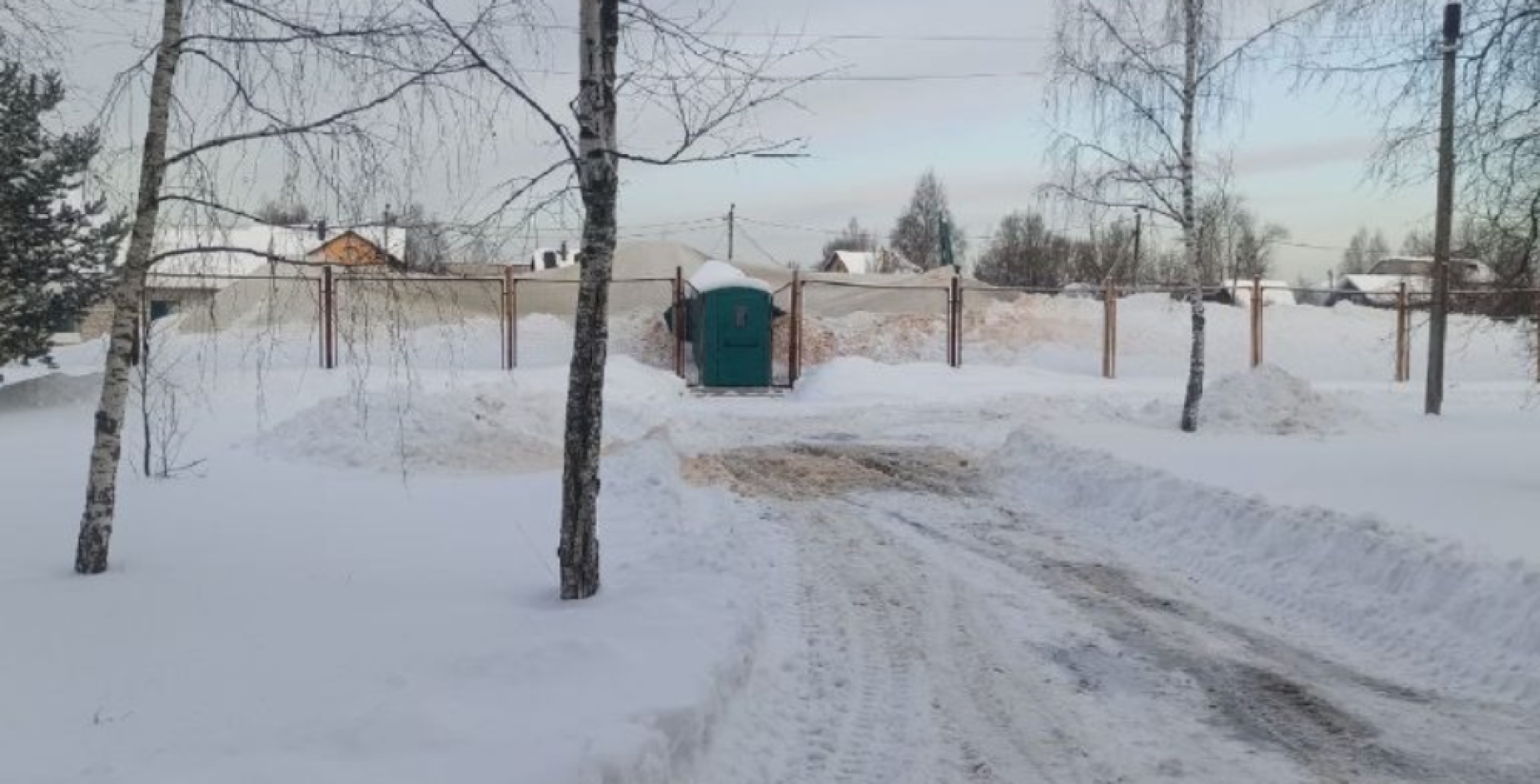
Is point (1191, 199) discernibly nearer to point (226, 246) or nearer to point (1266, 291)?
point (226, 246)

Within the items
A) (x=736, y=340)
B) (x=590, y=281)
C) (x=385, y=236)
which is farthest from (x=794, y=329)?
(x=590, y=281)

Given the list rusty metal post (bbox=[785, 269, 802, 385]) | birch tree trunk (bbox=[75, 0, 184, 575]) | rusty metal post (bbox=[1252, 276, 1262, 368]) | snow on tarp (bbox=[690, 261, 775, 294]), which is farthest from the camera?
rusty metal post (bbox=[1252, 276, 1262, 368])

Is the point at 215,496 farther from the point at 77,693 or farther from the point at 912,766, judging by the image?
the point at 912,766

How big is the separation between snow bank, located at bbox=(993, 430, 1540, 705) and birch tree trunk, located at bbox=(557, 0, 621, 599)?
401cm

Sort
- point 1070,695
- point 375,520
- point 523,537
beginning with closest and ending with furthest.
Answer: point 1070,695
point 523,537
point 375,520

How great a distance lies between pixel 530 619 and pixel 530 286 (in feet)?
82.6

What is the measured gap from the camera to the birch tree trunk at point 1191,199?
1544 centimetres

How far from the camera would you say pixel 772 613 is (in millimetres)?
6961

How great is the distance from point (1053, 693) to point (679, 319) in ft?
69.8

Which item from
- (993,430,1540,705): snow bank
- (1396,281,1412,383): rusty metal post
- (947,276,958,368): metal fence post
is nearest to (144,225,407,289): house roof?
(993,430,1540,705): snow bank

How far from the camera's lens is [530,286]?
99.6ft

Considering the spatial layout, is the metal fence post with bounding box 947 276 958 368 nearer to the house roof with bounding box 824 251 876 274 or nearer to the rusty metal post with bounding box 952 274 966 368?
the rusty metal post with bounding box 952 274 966 368

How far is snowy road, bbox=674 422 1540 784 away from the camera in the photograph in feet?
15.4

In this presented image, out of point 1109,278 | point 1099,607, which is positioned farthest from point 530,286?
point 1099,607
